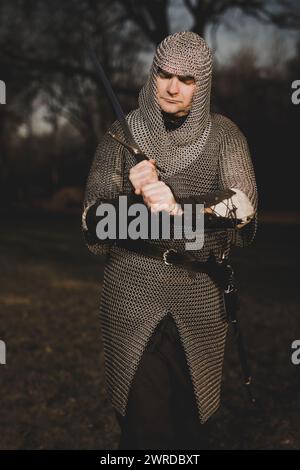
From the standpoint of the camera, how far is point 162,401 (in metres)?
2.44

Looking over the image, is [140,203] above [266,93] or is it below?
below

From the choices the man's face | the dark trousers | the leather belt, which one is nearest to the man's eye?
the man's face

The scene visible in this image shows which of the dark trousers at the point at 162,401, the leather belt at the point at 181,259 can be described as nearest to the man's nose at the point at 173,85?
the leather belt at the point at 181,259

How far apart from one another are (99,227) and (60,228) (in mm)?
13814

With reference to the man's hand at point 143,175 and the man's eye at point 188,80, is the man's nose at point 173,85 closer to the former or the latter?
the man's eye at point 188,80

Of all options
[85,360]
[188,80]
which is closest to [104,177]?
[188,80]

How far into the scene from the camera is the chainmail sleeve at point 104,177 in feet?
7.13

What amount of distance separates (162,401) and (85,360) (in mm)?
3191

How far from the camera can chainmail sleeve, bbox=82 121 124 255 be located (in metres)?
2.17

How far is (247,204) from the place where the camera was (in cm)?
201

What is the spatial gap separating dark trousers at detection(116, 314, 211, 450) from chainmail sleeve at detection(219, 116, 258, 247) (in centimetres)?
45

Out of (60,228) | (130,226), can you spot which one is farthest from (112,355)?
(60,228)

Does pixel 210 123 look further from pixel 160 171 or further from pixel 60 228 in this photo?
pixel 60 228

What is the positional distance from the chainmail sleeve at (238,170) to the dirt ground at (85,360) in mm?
1379
